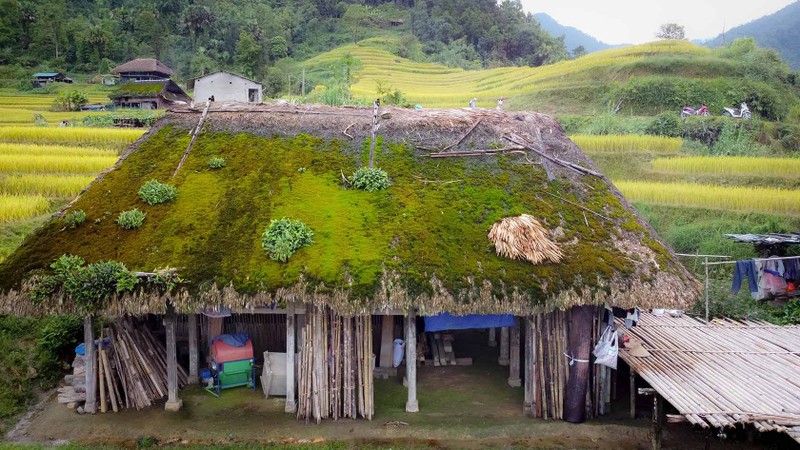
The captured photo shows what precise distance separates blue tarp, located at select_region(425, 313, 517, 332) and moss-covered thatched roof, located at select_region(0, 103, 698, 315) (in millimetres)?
1264

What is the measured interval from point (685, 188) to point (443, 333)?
1067 centimetres

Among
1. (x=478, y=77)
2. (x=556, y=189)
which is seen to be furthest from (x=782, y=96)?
(x=556, y=189)

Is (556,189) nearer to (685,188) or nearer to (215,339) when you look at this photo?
(215,339)

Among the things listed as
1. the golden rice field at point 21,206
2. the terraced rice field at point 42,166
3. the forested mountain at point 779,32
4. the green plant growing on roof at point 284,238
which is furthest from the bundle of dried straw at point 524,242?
the forested mountain at point 779,32

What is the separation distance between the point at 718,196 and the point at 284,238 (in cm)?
1413

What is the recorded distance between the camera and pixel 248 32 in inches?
2053

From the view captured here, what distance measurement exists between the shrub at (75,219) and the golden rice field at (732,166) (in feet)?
58.7

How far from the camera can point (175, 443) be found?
7711mm

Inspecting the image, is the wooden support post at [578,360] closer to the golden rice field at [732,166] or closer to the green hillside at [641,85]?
the golden rice field at [732,166]

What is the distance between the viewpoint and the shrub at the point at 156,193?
887cm

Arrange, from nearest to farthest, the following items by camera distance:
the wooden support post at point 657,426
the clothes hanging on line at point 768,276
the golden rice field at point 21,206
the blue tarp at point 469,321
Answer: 1. the wooden support post at point 657,426
2. the blue tarp at point 469,321
3. the clothes hanging on line at point 768,276
4. the golden rice field at point 21,206

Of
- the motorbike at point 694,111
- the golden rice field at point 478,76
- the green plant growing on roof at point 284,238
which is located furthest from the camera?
the golden rice field at point 478,76

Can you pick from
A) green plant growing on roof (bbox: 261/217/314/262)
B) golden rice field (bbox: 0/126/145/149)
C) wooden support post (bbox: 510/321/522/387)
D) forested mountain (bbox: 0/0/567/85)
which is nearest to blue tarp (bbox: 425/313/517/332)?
wooden support post (bbox: 510/321/522/387)

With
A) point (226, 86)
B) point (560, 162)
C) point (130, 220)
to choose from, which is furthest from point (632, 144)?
point (226, 86)
